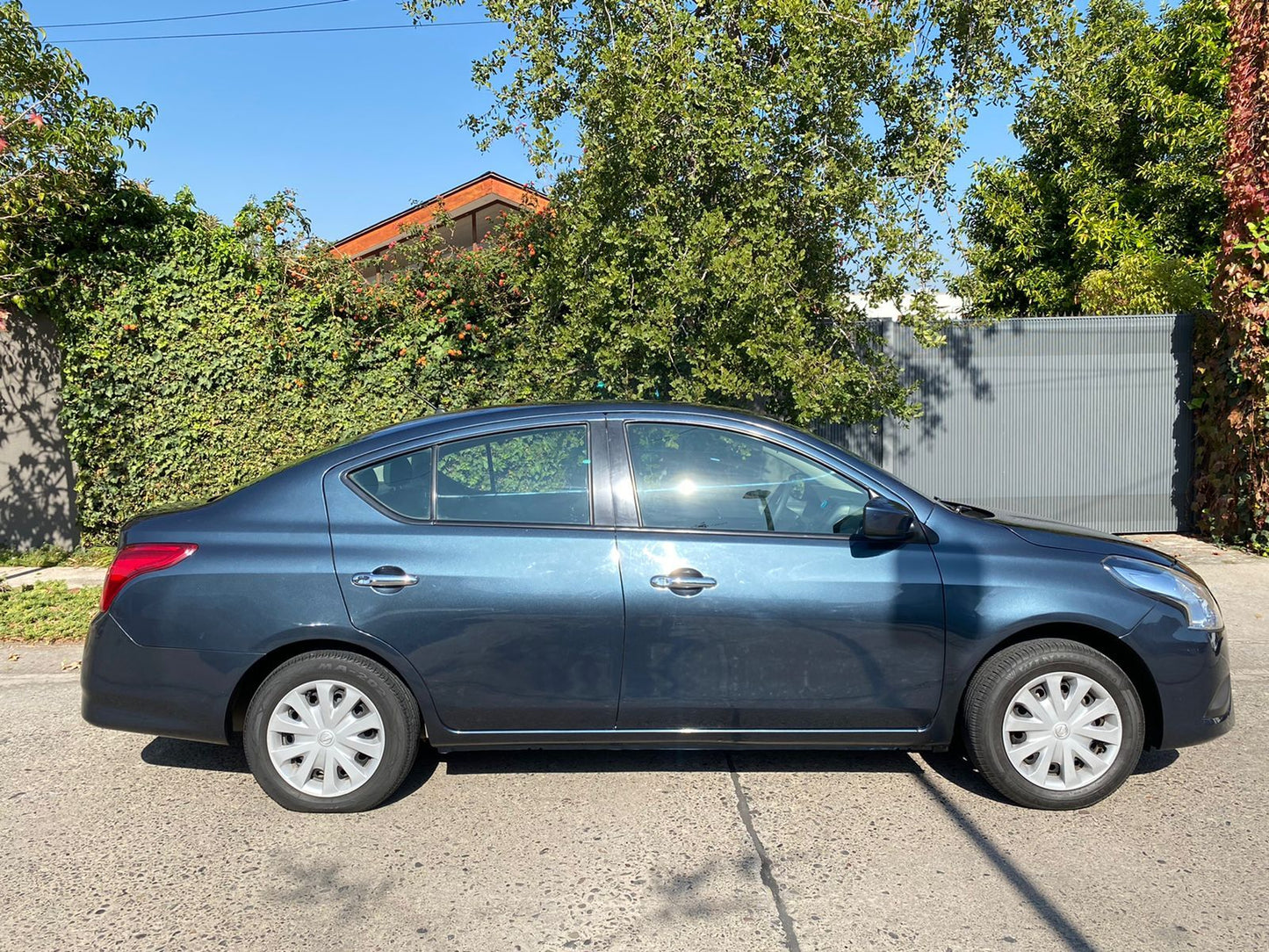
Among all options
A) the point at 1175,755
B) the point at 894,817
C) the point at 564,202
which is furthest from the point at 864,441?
the point at 894,817

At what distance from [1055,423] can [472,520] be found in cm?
805

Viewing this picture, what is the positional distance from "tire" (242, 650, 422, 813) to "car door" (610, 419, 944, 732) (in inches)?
37.1

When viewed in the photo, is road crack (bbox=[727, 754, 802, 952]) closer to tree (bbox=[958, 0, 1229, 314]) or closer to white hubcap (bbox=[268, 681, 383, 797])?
white hubcap (bbox=[268, 681, 383, 797])

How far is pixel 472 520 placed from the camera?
398 centimetres

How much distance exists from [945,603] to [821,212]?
4.06 metres

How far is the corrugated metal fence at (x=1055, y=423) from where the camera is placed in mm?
10070

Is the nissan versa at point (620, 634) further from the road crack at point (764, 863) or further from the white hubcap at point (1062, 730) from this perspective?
the road crack at point (764, 863)

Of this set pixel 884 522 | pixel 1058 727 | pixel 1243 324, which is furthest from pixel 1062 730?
pixel 1243 324

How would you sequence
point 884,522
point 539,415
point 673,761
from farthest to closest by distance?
1. point 673,761
2. point 539,415
3. point 884,522

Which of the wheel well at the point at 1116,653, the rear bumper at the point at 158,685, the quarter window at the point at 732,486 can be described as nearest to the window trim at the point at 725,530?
the quarter window at the point at 732,486

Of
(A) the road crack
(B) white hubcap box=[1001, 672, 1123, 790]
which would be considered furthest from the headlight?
(A) the road crack

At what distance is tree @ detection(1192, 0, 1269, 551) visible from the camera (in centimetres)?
863

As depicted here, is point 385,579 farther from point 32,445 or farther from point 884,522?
point 32,445

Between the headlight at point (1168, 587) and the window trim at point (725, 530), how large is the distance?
1051mm
